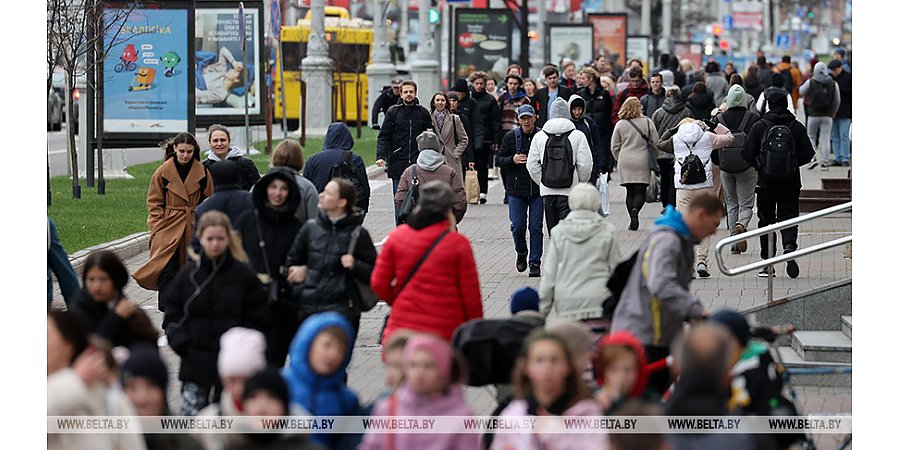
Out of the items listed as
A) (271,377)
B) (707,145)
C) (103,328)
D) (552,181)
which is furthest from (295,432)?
(707,145)

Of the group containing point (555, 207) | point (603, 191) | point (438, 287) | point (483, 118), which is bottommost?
point (603, 191)

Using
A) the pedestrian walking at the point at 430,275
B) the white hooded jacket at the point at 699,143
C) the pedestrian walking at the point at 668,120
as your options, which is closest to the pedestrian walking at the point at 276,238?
the pedestrian walking at the point at 430,275

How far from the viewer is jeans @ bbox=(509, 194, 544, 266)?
15.9m

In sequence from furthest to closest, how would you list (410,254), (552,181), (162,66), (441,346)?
(162,66), (552,181), (410,254), (441,346)

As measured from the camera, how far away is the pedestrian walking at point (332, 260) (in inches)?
378

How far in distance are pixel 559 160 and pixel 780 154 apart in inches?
74.9

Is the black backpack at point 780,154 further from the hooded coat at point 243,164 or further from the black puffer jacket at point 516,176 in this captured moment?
the hooded coat at point 243,164

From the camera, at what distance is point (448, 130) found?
63.8ft

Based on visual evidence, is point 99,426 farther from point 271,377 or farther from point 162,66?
point 162,66

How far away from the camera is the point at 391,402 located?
673cm

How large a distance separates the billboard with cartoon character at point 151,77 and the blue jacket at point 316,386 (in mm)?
15265

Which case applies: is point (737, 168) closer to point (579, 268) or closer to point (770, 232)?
point (770, 232)

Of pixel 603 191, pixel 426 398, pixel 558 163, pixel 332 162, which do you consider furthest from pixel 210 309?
pixel 603 191

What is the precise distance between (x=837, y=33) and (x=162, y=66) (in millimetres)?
133978
